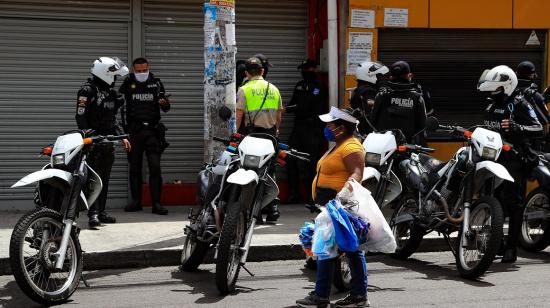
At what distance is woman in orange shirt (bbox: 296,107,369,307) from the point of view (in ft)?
21.7

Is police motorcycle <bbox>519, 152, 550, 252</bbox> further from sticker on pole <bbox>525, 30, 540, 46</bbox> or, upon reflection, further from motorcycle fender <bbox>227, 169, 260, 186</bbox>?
sticker on pole <bbox>525, 30, 540, 46</bbox>

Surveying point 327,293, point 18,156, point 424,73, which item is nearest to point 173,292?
point 327,293

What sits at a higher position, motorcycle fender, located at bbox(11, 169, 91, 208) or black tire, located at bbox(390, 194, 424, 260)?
motorcycle fender, located at bbox(11, 169, 91, 208)

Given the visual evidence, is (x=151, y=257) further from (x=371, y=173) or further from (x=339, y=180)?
(x=339, y=180)

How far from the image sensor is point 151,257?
8742 mm

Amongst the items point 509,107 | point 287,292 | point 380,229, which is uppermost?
point 509,107

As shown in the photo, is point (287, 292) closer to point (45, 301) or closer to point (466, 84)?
point (45, 301)

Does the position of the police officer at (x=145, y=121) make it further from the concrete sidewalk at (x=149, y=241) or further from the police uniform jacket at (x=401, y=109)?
the police uniform jacket at (x=401, y=109)

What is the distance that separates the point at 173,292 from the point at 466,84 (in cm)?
674

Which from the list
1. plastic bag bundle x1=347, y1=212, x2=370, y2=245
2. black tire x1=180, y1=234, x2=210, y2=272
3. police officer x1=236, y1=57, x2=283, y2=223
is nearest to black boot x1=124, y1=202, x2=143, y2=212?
police officer x1=236, y1=57, x2=283, y2=223

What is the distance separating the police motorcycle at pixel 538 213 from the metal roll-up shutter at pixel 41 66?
5.56 metres

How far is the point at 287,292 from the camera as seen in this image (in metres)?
7.51

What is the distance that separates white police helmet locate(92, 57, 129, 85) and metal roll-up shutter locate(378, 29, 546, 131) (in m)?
4.03

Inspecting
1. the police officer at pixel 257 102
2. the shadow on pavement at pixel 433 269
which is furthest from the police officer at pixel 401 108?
the shadow on pavement at pixel 433 269
